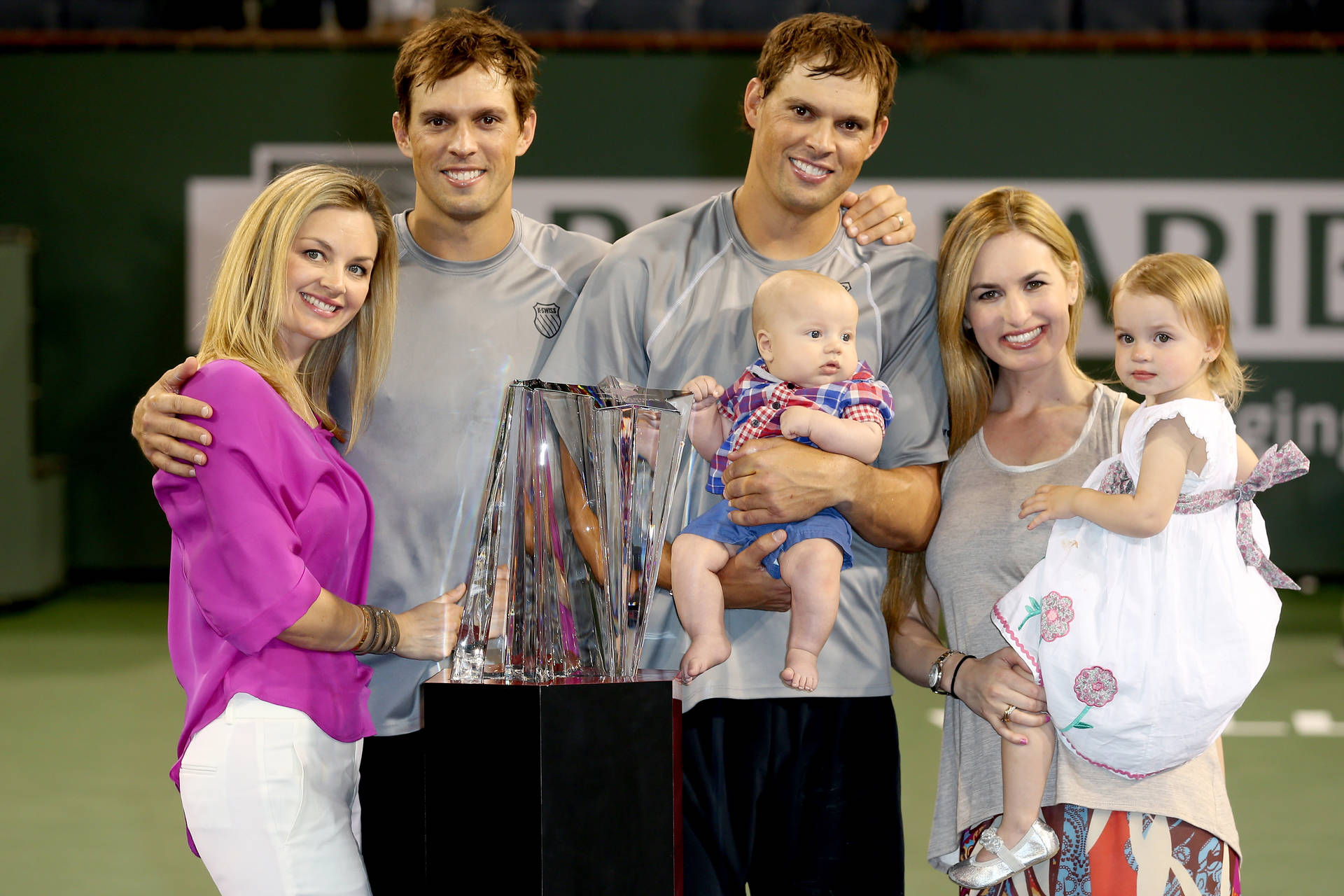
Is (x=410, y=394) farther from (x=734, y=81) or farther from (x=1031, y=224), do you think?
(x=734, y=81)

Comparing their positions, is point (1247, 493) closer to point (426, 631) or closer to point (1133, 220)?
point (426, 631)

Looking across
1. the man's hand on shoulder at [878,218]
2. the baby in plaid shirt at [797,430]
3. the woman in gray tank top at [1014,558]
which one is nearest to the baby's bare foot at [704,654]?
the baby in plaid shirt at [797,430]

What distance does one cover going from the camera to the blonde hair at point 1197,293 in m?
2.02

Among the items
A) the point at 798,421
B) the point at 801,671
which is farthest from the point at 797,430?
the point at 801,671

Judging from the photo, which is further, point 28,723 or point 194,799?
A: point 28,723

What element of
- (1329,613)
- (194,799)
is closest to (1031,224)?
(194,799)

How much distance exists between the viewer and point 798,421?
2148 millimetres

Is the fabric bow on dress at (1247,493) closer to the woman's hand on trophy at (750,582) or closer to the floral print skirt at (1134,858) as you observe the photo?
the floral print skirt at (1134,858)

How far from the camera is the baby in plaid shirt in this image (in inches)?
84.0

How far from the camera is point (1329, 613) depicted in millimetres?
7254

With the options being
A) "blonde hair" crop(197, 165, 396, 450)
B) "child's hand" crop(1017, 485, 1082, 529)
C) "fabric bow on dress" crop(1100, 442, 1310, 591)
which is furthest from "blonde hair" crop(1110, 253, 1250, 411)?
"blonde hair" crop(197, 165, 396, 450)

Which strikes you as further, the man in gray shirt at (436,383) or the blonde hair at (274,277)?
the man in gray shirt at (436,383)

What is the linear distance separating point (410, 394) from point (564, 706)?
0.96 meters

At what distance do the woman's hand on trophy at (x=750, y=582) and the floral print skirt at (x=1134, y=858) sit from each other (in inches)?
23.5
